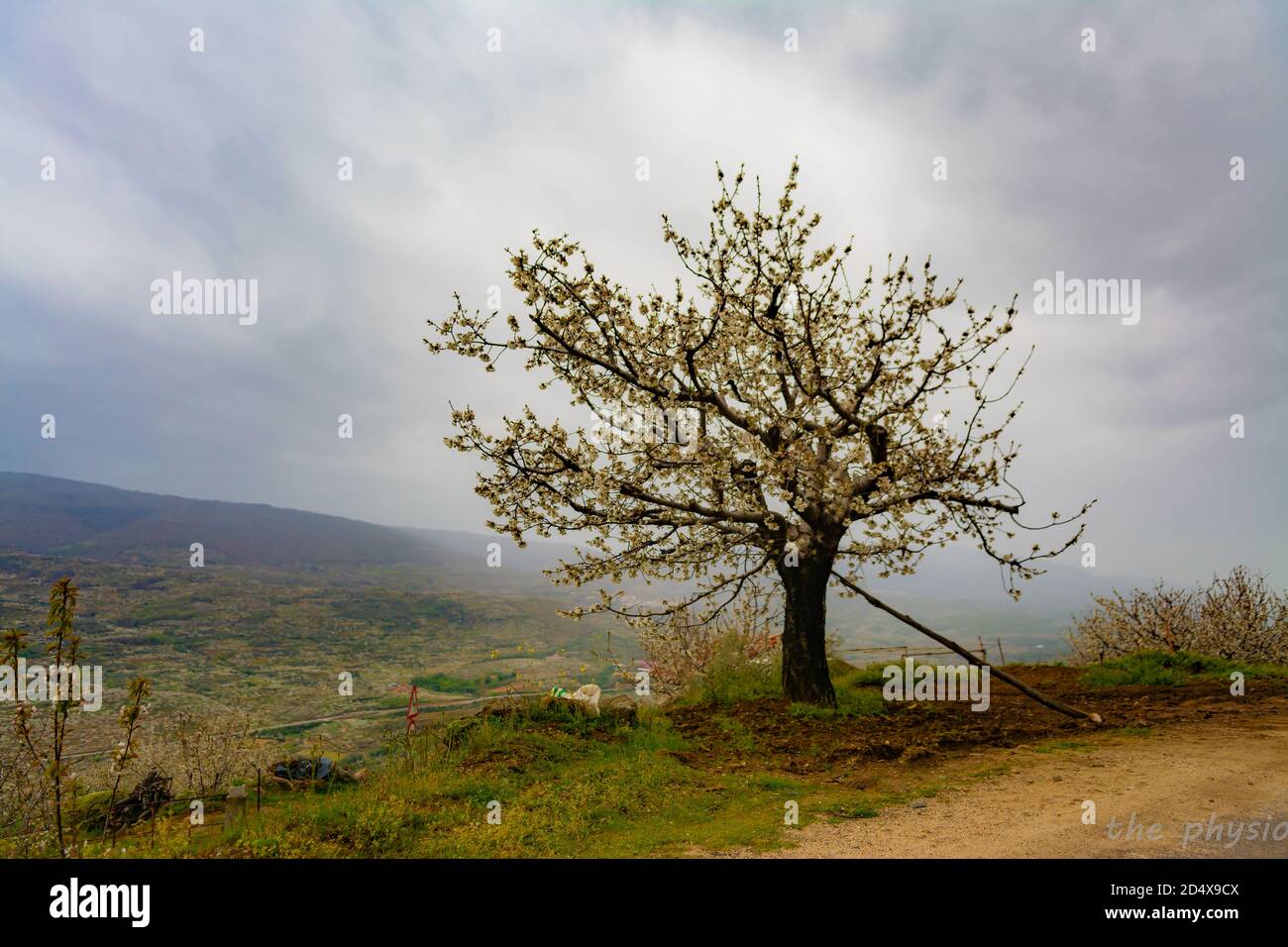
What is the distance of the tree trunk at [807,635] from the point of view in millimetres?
17625

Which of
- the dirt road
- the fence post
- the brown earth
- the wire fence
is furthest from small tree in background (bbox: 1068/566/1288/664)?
the fence post

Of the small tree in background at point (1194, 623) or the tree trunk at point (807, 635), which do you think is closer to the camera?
the tree trunk at point (807, 635)

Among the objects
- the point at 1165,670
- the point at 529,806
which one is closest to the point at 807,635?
the point at 529,806

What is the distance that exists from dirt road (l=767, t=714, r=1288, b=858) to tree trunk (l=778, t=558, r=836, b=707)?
5.28 m

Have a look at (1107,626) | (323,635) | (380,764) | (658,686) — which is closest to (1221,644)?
(1107,626)

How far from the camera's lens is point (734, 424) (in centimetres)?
1764

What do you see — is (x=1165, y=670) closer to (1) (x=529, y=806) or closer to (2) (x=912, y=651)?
(2) (x=912, y=651)

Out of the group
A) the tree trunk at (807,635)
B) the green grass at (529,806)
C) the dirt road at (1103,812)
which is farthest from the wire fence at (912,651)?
the green grass at (529,806)

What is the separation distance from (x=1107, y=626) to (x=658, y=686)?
25.5 meters

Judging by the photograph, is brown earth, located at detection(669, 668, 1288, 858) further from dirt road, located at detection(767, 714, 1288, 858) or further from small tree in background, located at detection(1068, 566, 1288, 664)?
small tree in background, located at detection(1068, 566, 1288, 664)

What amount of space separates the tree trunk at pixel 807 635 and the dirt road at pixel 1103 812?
528 centimetres

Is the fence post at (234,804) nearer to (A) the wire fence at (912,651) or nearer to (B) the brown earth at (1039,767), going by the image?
(B) the brown earth at (1039,767)

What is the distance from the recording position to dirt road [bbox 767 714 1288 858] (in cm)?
773
